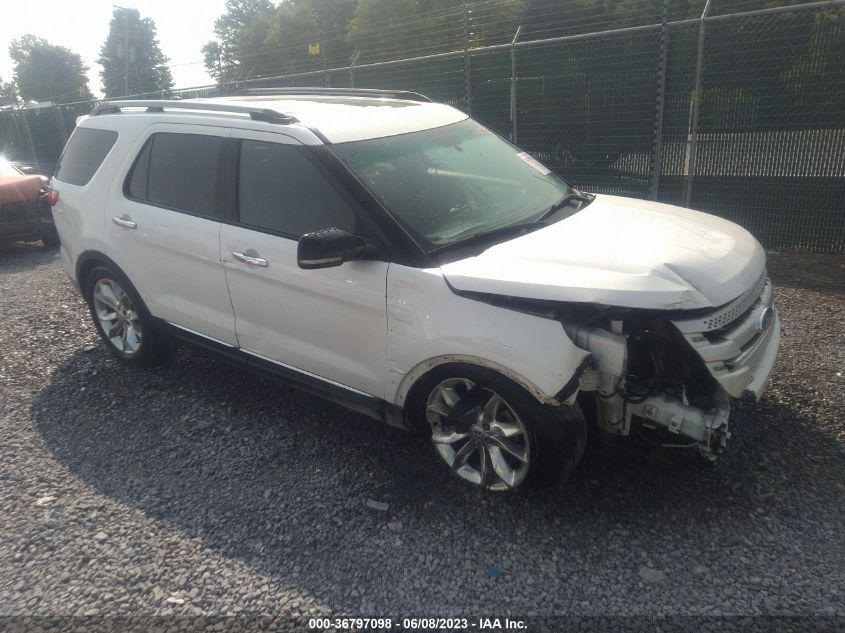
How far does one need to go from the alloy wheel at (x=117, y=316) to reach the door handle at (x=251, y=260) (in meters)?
1.39

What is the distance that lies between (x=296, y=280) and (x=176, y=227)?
3.69ft

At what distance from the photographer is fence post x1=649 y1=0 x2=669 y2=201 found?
748 centimetres

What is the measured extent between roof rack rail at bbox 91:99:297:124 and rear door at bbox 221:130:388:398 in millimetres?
120

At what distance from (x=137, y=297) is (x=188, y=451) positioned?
1.34 metres

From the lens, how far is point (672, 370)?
3.01 metres

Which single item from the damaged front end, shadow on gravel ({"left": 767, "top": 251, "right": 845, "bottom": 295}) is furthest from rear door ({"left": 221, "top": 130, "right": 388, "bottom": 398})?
shadow on gravel ({"left": 767, "top": 251, "right": 845, "bottom": 295})

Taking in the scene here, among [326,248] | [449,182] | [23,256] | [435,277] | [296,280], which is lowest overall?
[23,256]

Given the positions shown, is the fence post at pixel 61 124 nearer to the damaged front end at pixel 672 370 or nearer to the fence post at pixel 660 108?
the fence post at pixel 660 108

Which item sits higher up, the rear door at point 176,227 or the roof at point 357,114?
the roof at point 357,114

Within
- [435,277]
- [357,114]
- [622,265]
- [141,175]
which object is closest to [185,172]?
[141,175]

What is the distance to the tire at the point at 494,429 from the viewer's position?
9.64ft

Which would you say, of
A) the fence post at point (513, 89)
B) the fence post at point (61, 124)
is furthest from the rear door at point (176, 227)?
the fence post at point (61, 124)

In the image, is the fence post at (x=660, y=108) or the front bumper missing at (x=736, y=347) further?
the fence post at (x=660, y=108)

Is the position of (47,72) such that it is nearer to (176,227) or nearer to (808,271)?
(176,227)
